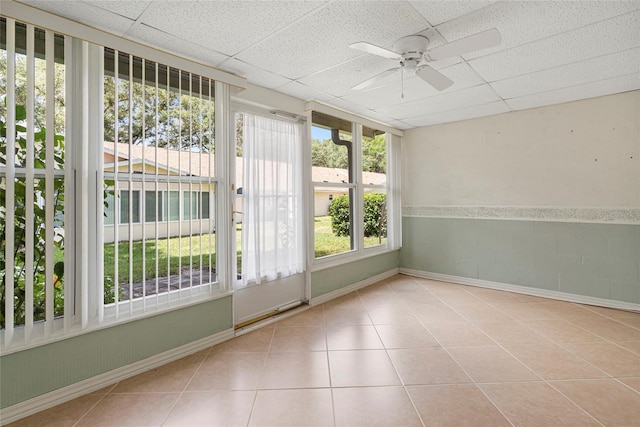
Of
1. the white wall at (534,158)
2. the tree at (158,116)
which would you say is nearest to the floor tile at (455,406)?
the tree at (158,116)

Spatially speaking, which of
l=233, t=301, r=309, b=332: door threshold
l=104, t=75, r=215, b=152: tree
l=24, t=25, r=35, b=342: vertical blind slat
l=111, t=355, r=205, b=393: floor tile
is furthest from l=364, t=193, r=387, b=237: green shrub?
l=24, t=25, r=35, b=342: vertical blind slat

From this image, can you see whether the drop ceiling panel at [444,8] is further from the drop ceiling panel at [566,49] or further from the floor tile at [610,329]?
the floor tile at [610,329]

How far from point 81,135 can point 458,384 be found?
302 centimetres

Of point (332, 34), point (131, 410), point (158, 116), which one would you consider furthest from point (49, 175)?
point (332, 34)

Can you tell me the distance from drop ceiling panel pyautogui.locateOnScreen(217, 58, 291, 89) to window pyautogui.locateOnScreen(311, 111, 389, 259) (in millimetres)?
833

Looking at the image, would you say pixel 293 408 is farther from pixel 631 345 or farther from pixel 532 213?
pixel 532 213

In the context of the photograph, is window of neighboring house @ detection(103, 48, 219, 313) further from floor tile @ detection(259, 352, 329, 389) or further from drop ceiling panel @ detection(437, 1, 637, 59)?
drop ceiling panel @ detection(437, 1, 637, 59)

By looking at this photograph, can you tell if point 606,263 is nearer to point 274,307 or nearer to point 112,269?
point 274,307

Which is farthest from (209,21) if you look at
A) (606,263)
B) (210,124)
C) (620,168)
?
(606,263)

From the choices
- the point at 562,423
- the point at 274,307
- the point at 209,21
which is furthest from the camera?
the point at 274,307

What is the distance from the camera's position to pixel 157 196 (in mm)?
2312

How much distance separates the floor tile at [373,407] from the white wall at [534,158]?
3.33 metres

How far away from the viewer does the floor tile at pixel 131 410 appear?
68.4 inches

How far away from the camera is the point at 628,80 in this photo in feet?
9.89
